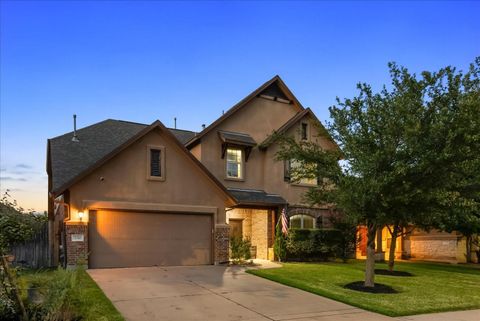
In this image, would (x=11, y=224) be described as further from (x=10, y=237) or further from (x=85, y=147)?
(x=85, y=147)

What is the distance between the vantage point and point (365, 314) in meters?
10.0

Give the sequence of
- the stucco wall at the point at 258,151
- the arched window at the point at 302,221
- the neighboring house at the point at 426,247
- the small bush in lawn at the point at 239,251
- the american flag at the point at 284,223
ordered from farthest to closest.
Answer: the neighboring house at the point at 426,247, the arched window at the point at 302,221, the stucco wall at the point at 258,151, the american flag at the point at 284,223, the small bush in lawn at the point at 239,251

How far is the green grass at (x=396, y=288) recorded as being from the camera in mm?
10960

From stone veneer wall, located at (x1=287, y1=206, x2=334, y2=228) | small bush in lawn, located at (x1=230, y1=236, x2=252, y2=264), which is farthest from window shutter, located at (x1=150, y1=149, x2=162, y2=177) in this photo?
stone veneer wall, located at (x1=287, y1=206, x2=334, y2=228)

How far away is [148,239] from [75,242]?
2683 mm

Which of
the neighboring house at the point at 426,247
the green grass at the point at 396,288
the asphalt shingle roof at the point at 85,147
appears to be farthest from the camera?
the neighboring house at the point at 426,247

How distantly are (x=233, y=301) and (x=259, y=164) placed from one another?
11993mm

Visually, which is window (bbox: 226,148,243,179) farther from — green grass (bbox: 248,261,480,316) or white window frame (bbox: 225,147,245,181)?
green grass (bbox: 248,261,480,316)

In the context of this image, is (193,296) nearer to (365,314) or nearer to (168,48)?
(365,314)

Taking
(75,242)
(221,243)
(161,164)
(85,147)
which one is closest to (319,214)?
(221,243)

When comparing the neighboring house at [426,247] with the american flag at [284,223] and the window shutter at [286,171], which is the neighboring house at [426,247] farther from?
the american flag at [284,223]

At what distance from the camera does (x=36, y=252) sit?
17156 mm

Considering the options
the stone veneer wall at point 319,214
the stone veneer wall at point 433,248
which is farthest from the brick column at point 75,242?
the stone veneer wall at point 433,248

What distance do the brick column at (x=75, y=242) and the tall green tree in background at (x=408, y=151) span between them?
8365mm
